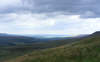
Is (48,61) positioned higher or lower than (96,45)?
lower

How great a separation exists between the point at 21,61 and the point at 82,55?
18.5 m

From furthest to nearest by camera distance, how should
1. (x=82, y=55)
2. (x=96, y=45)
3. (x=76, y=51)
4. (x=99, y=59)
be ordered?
(x=96, y=45) < (x=76, y=51) < (x=82, y=55) < (x=99, y=59)

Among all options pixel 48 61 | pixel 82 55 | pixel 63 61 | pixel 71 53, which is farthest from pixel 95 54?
pixel 48 61

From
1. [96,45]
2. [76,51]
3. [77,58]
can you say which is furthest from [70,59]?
[96,45]

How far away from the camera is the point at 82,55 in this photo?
45.8 metres

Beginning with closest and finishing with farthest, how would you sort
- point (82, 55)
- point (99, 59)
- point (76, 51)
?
1. point (99, 59)
2. point (82, 55)
3. point (76, 51)

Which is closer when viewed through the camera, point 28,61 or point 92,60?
point 92,60

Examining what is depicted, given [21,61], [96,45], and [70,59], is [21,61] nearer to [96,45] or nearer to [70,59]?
[70,59]

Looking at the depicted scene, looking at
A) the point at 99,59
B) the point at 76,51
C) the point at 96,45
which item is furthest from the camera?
the point at 96,45

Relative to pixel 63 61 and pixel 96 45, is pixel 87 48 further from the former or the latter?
pixel 63 61

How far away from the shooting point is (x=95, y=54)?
45.9m

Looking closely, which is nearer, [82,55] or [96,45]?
[82,55]

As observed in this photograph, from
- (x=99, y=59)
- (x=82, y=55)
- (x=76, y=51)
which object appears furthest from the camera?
(x=76, y=51)

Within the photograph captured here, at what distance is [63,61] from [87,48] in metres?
11.7
